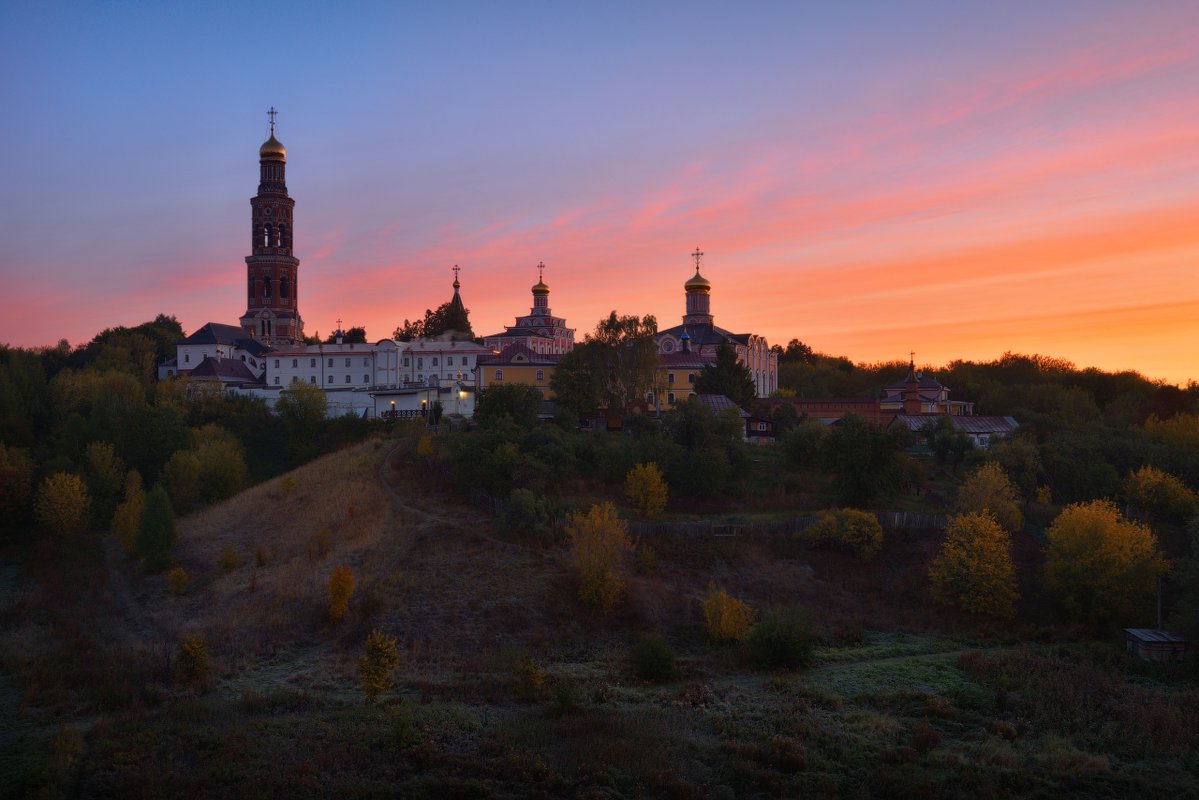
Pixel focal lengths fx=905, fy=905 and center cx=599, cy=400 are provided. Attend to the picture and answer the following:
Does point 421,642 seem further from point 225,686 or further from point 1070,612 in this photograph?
point 1070,612

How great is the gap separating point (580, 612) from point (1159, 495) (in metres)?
29.5

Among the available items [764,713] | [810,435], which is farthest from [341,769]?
[810,435]

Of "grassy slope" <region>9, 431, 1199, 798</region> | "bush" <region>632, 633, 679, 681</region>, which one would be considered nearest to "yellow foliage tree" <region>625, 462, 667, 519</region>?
"grassy slope" <region>9, 431, 1199, 798</region>

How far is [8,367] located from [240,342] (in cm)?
1760

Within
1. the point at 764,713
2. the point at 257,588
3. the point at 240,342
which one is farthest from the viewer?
the point at 240,342

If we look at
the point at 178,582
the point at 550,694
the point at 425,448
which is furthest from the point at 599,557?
the point at 425,448

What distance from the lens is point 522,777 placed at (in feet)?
66.2

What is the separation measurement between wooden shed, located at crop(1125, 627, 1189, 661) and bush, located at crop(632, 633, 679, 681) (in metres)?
14.9

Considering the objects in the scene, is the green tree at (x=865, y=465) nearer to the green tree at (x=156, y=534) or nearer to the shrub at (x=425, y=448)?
the shrub at (x=425, y=448)

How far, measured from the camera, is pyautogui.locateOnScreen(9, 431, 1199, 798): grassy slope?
66.2 feet

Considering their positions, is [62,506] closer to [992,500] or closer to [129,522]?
[129,522]

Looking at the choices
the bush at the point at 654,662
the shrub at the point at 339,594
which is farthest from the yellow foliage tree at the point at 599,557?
the shrub at the point at 339,594

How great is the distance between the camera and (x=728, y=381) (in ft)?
205

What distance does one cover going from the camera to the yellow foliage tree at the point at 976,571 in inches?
1284
